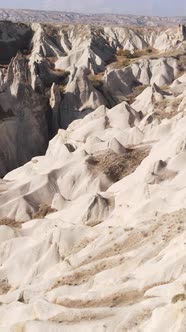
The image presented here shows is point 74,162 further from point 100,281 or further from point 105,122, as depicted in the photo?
point 100,281

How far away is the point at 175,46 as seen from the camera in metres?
81.6

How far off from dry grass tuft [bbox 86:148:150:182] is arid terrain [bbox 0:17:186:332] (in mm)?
74

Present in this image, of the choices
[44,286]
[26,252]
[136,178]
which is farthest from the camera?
[136,178]

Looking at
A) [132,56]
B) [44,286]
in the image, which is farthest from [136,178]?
[132,56]

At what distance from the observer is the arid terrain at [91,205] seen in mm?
15539

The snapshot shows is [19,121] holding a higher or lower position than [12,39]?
lower

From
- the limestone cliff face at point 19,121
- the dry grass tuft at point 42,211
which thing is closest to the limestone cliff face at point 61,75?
the limestone cliff face at point 19,121

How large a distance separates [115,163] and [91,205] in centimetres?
655

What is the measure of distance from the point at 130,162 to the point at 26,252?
11.6 meters

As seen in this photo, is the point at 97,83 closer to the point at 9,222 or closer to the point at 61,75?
the point at 61,75

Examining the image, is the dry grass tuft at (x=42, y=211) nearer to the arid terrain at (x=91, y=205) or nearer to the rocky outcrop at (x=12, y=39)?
the arid terrain at (x=91, y=205)

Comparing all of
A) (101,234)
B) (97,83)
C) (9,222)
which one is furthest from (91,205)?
(97,83)

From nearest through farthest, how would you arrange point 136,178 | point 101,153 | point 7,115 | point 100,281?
point 100,281, point 136,178, point 101,153, point 7,115

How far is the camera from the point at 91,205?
26.6 metres
